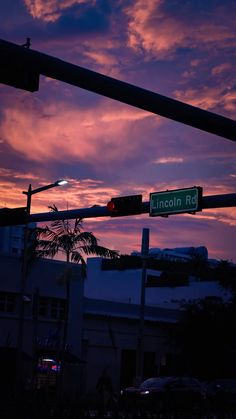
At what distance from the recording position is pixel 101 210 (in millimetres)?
21906

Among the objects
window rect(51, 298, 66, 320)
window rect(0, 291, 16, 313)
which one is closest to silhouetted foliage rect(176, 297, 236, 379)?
window rect(51, 298, 66, 320)

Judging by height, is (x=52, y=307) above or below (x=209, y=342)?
above

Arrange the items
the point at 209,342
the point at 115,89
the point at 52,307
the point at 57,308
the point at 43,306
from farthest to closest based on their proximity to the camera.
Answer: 1. the point at 209,342
2. the point at 57,308
3. the point at 52,307
4. the point at 43,306
5. the point at 115,89

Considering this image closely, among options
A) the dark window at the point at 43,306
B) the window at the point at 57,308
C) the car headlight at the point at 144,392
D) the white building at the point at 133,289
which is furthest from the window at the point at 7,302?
the white building at the point at 133,289

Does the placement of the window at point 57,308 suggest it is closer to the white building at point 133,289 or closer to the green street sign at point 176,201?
the white building at point 133,289

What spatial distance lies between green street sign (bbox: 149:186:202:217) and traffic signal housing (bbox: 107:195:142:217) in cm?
42

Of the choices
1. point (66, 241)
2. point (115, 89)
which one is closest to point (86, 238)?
point (66, 241)

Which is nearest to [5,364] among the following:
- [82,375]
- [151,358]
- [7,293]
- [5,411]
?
[7,293]

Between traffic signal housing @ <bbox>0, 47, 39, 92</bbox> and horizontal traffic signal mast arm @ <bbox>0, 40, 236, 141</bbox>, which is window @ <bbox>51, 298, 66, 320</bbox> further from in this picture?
traffic signal housing @ <bbox>0, 47, 39, 92</bbox>

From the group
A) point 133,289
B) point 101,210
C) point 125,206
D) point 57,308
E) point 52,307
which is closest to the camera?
point 125,206

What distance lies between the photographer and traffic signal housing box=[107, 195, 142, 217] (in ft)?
69.2

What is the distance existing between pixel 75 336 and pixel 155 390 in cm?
1090

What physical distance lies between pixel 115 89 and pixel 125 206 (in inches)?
433

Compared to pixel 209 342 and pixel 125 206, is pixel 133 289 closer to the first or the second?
pixel 209 342
